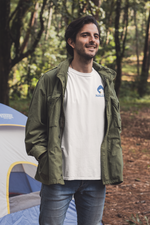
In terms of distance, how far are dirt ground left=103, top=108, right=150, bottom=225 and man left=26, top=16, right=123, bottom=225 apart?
1.78 meters

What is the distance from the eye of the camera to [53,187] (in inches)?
69.5

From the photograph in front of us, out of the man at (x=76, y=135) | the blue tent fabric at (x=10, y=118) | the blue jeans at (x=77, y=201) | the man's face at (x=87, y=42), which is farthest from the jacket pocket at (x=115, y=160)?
the blue tent fabric at (x=10, y=118)

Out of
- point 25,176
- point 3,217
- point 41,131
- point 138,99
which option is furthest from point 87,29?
point 138,99

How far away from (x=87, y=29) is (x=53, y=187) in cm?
116

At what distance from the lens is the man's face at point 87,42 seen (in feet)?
6.20

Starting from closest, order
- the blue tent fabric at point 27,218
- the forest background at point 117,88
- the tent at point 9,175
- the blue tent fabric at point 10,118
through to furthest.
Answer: the blue tent fabric at point 27,218, the tent at point 9,175, the blue tent fabric at point 10,118, the forest background at point 117,88

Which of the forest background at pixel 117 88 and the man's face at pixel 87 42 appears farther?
the forest background at pixel 117 88

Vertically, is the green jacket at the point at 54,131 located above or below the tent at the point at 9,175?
above

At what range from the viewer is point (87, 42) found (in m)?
1.90

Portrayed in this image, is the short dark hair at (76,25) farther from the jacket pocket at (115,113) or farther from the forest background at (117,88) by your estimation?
the forest background at (117,88)

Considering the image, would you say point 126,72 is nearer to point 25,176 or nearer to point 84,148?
point 25,176

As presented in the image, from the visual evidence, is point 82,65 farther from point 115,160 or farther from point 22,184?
point 22,184

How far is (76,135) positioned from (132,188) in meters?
3.21

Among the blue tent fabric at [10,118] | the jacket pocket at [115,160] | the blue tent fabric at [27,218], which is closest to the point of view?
the jacket pocket at [115,160]
